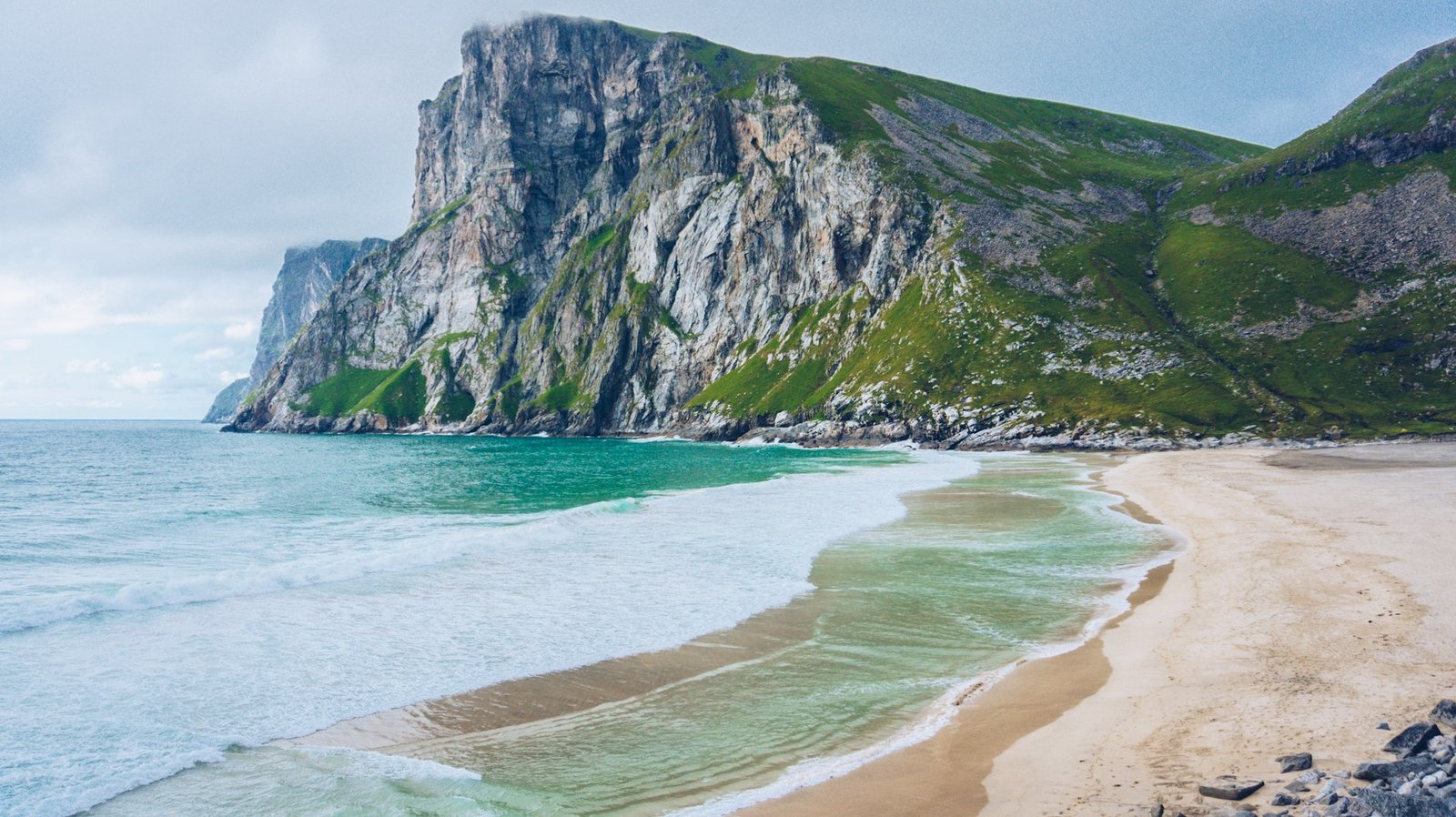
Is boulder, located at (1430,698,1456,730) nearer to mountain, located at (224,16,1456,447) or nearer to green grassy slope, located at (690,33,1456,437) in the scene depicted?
mountain, located at (224,16,1456,447)

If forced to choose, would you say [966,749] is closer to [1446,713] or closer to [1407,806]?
[1407,806]

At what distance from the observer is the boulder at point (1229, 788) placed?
8.35 meters

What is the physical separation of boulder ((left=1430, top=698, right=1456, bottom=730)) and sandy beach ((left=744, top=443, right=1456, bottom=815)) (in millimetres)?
409

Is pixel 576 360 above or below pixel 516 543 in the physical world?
above

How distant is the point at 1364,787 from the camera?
7.74m

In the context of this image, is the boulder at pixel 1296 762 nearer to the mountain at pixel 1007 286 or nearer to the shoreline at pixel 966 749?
the shoreline at pixel 966 749

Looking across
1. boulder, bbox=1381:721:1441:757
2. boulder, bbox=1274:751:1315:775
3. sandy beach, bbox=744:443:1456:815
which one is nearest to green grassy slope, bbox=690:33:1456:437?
sandy beach, bbox=744:443:1456:815

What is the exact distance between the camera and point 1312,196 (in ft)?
421

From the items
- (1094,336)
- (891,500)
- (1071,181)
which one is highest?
(1071,181)

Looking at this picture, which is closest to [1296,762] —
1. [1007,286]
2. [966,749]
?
[966,749]

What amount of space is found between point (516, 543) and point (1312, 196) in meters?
154

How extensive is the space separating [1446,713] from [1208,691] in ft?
11.0

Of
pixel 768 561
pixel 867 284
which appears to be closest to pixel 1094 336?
pixel 867 284

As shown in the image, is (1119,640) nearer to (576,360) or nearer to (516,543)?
(516,543)
